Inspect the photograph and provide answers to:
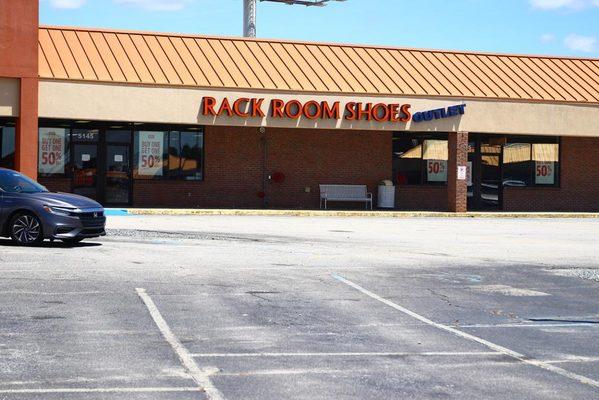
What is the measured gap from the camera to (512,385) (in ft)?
25.5

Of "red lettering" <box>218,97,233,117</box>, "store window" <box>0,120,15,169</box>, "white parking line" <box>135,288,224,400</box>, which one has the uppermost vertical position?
"red lettering" <box>218,97,233,117</box>

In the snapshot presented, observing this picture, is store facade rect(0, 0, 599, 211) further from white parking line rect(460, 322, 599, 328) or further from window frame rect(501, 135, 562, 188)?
white parking line rect(460, 322, 599, 328)

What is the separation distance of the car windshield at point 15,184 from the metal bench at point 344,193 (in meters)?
19.6

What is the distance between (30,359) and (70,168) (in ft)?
93.6

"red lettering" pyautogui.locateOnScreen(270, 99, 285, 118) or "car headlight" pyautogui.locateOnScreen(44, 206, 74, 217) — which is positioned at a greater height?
"red lettering" pyautogui.locateOnScreen(270, 99, 285, 118)

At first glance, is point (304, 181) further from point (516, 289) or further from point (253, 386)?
point (253, 386)

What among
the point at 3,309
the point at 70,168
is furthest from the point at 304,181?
the point at 3,309

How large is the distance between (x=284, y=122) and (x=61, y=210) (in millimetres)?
17972

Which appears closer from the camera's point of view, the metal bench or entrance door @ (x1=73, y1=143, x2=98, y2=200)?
entrance door @ (x1=73, y1=143, x2=98, y2=200)

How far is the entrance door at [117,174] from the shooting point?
36.7 m

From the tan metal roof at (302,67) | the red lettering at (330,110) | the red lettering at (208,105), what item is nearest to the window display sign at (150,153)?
the tan metal roof at (302,67)

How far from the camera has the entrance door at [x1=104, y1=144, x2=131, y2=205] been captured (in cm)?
3672

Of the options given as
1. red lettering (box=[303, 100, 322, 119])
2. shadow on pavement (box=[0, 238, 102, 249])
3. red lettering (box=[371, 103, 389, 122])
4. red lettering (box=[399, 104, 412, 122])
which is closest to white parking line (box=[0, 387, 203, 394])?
shadow on pavement (box=[0, 238, 102, 249])

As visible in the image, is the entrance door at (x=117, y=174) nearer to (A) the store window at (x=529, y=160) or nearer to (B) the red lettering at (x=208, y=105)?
(B) the red lettering at (x=208, y=105)
